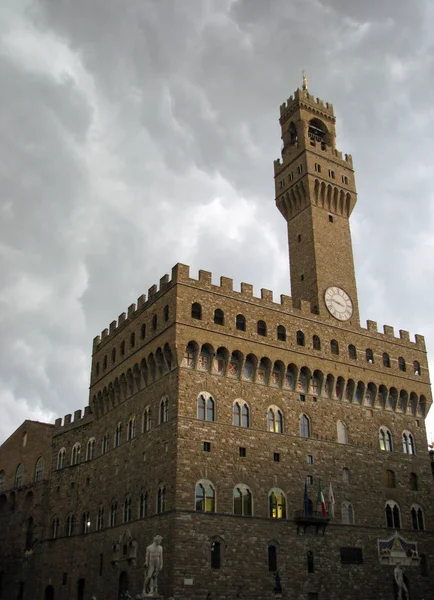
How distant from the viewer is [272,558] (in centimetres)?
3825

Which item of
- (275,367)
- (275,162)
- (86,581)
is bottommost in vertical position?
(86,581)

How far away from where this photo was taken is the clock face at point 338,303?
1908 inches

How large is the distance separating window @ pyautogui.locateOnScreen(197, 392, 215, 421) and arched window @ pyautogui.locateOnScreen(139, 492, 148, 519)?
20.1ft

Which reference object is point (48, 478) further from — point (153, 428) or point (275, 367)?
point (275, 367)

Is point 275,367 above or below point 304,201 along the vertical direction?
below

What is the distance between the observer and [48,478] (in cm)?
5416

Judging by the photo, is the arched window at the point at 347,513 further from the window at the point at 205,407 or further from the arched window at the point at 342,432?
the window at the point at 205,407

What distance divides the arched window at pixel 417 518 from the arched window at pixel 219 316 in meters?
19.4

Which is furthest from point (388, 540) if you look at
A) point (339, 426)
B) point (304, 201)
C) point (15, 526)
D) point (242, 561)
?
point (15, 526)

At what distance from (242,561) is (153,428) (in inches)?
376

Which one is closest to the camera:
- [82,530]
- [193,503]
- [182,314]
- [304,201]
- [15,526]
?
[193,503]

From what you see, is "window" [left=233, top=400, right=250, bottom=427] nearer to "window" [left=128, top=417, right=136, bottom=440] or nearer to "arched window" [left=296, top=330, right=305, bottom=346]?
"arched window" [left=296, top=330, right=305, bottom=346]

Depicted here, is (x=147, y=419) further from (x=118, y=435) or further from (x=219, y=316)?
(x=219, y=316)

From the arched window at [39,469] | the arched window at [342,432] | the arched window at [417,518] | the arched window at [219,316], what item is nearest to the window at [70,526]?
the arched window at [39,469]
